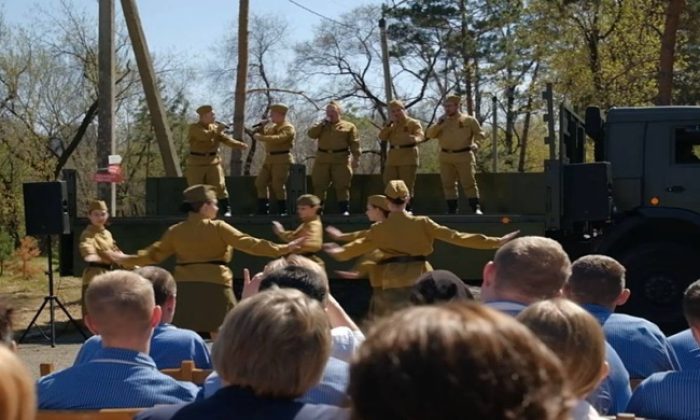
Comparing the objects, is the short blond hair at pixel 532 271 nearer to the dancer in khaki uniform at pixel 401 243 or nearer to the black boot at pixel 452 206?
the dancer in khaki uniform at pixel 401 243

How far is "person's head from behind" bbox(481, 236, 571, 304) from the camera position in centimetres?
398

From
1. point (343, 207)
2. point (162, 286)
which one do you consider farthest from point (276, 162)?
point (162, 286)

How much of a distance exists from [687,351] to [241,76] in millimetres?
16276

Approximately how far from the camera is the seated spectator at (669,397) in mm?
3309

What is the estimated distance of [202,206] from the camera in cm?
857

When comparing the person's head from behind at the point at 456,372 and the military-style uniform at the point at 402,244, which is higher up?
the person's head from behind at the point at 456,372

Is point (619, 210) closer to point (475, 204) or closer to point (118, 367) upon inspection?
point (475, 204)

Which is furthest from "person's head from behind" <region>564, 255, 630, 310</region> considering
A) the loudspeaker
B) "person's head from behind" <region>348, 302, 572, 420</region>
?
the loudspeaker

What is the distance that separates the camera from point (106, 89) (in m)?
14.6

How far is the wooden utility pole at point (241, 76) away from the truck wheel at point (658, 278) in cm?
1092

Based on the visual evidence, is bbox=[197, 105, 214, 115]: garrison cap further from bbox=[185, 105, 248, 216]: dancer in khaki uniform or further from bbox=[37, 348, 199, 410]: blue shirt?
bbox=[37, 348, 199, 410]: blue shirt

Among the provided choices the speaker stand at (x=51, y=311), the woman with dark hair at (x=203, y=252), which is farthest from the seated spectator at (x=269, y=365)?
the speaker stand at (x=51, y=311)

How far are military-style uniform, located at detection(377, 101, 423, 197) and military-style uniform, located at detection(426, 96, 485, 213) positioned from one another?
13.6 inches

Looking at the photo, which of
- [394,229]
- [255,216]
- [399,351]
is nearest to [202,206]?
[394,229]
